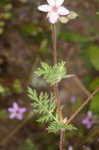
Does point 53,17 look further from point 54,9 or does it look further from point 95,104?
point 95,104

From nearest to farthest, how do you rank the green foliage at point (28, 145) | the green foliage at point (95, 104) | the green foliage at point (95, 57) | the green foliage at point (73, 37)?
the green foliage at point (95, 104) → the green foliage at point (28, 145) → the green foliage at point (95, 57) → the green foliage at point (73, 37)

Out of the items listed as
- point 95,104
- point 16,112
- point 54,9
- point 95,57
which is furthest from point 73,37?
point 54,9

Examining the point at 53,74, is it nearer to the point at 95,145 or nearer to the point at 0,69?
the point at 95,145

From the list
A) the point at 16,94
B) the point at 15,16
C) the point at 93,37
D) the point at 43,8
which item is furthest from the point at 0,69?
the point at 43,8

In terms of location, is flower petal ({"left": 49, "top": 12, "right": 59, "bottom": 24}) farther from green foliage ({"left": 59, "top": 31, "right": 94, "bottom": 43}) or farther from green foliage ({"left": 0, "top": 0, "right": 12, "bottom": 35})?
green foliage ({"left": 59, "top": 31, "right": 94, "bottom": 43})

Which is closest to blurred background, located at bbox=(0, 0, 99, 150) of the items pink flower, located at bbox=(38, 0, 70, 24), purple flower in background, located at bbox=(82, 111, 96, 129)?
purple flower in background, located at bbox=(82, 111, 96, 129)

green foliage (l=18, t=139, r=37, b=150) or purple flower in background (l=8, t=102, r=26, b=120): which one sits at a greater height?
purple flower in background (l=8, t=102, r=26, b=120)

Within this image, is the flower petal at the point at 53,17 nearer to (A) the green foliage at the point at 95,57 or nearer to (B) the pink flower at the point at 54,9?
(B) the pink flower at the point at 54,9

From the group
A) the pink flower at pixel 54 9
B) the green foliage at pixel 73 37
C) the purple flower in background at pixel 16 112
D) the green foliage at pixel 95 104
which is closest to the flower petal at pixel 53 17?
the pink flower at pixel 54 9

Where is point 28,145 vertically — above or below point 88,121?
below
